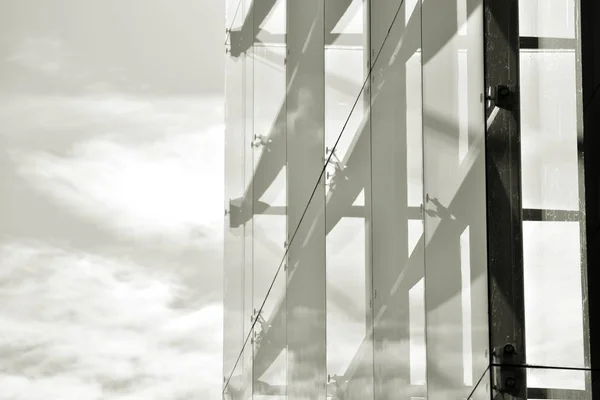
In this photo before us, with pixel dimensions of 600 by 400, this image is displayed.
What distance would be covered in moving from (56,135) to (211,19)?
44.9ft

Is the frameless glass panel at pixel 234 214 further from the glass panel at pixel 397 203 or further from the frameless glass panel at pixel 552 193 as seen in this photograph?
the frameless glass panel at pixel 552 193

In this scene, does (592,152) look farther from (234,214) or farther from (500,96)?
(234,214)

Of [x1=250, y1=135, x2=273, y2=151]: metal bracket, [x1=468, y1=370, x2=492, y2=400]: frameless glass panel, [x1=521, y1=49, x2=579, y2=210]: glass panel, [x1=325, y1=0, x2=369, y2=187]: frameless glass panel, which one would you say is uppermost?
[x1=250, y1=135, x2=273, y2=151]: metal bracket

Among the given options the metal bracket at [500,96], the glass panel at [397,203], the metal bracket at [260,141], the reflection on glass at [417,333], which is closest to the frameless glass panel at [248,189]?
the metal bracket at [260,141]

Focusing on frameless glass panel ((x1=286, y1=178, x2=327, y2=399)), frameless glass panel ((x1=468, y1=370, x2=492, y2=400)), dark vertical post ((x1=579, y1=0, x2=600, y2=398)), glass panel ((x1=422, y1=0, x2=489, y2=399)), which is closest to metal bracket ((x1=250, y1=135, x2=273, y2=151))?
frameless glass panel ((x1=286, y1=178, x2=327, y2=399))

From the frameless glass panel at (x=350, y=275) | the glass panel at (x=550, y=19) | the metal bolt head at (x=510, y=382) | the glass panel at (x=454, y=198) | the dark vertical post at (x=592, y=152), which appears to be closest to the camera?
the dark vertical post at (x=592, y=152)

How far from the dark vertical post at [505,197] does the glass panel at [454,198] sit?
11cm

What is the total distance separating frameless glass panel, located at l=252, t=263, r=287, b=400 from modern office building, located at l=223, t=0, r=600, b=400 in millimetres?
72

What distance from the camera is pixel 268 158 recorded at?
15078 mm

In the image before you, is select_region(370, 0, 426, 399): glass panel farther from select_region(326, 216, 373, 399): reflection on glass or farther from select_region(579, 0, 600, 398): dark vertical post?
select_region(579, 0, 600, 398): dark vertical post

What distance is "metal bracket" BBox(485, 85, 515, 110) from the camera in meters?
5.51

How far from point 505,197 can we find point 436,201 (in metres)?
1.45

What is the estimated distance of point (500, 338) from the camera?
17.6 feet

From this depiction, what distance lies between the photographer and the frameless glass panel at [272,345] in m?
13.9
